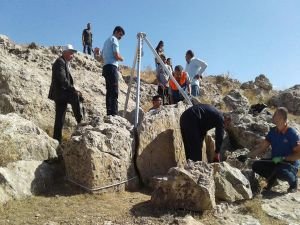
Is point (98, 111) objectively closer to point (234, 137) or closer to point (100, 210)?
point (234, 137)

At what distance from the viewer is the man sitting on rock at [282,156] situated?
7328 mm

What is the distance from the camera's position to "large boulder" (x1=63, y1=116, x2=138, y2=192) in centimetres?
628

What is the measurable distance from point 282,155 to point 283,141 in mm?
249

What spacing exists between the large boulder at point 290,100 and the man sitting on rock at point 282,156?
10752 mm

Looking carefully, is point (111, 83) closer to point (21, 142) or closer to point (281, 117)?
point (21, 142)

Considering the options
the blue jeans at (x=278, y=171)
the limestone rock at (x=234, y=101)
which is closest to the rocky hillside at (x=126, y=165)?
the blue jeans at (x=278, y=171)

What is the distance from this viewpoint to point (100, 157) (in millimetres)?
6367

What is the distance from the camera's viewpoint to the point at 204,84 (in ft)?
63.9

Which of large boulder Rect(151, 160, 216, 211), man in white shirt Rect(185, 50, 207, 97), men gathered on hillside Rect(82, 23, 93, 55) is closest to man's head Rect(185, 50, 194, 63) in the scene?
man in white shirt Rect(185, 50, 207, 97)

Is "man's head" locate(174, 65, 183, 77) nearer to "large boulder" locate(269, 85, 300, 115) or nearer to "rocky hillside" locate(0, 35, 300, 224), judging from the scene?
"rocky hillside" locate(0, 35, 300, 224)

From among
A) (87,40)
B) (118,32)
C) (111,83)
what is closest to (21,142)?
(111,83)

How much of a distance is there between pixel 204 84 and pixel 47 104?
1068cm

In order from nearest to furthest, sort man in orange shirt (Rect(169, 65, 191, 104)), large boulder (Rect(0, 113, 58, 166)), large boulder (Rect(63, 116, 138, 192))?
large boulder (Rect(63, 116, 138, 192))
large boulder (Rect(0, 113, 58, 166))
man in orange shirt (Rect(169, 65, 191, 104))

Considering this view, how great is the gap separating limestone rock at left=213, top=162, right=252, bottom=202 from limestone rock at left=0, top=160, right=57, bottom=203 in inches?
99.8
